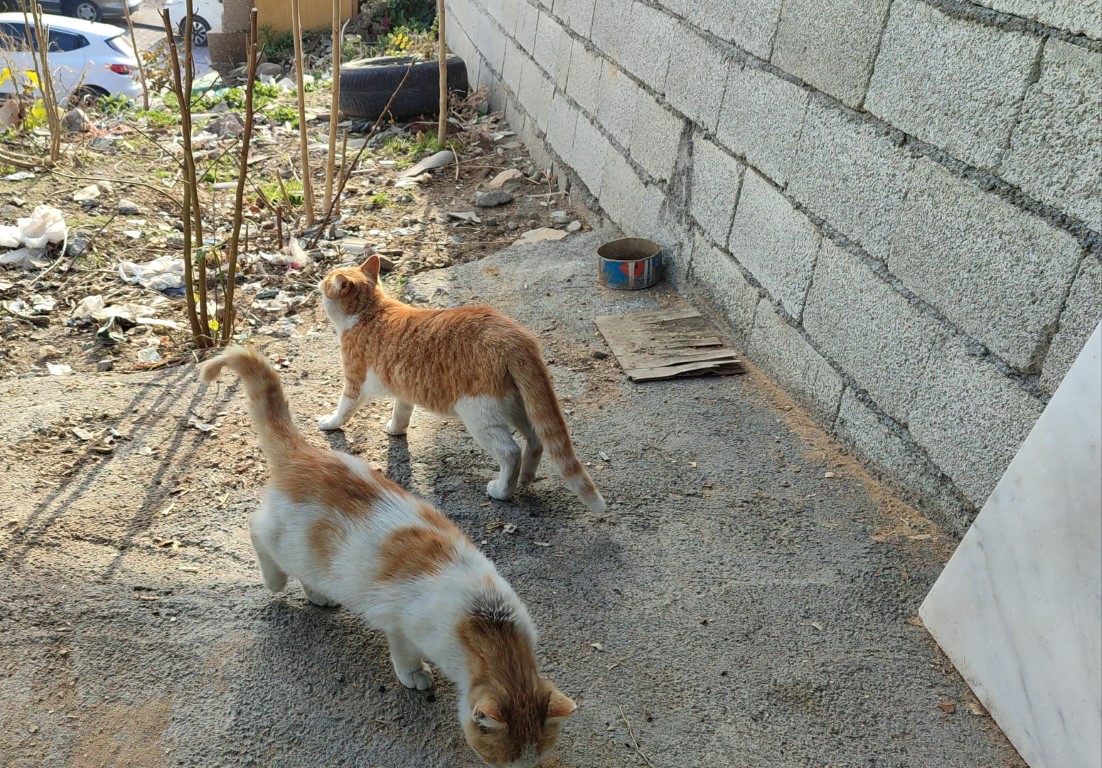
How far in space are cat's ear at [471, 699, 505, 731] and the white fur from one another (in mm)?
193

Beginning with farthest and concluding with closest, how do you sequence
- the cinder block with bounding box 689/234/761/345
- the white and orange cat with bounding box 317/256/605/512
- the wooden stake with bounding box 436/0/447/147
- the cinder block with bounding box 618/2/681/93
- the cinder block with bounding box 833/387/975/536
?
the wooden stake with bounding box 436/0/447/147
the cinder block with bounding box 618/2/681/93
the cinder block with bounding box 689/234/761/345
the white and orange cat with bounding box 317/256/605/512
the cinder block with bounding box 833/387/975/536

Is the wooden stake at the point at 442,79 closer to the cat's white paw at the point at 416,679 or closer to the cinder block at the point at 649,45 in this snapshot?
the cinder block at the point at 649,45

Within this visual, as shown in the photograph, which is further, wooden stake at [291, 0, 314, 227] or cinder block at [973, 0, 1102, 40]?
wooden stake at [291, 0, 314, 227]

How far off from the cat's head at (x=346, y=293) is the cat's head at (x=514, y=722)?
2.16 meters

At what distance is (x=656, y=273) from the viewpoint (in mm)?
5121

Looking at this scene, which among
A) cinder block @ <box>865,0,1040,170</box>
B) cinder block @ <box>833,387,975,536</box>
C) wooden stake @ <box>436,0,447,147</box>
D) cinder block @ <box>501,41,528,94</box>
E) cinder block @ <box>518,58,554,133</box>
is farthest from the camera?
cinder block @ <box>501,41,528,94</box>

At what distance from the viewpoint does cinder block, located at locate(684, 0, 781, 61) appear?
3.90 metres

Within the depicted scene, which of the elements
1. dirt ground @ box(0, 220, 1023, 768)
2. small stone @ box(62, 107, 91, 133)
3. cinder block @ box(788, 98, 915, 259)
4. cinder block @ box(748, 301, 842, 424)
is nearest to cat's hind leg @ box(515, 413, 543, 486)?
dirt ground @ box(0, 220, 1023, 768)

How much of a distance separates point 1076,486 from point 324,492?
2.12m

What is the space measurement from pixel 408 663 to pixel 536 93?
6062 mm

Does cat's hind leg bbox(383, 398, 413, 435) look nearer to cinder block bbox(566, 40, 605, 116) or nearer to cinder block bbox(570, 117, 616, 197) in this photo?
cinder block bbox(570, 117, 616, 197)

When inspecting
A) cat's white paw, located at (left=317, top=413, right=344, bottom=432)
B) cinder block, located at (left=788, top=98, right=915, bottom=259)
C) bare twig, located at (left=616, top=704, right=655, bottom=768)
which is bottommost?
cat's white paw, located at (left=317, top=413, right=344, bottom=432)

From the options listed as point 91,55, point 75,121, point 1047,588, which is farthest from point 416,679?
point 91,55

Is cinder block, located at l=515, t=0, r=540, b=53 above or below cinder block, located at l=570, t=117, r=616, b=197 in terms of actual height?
above
